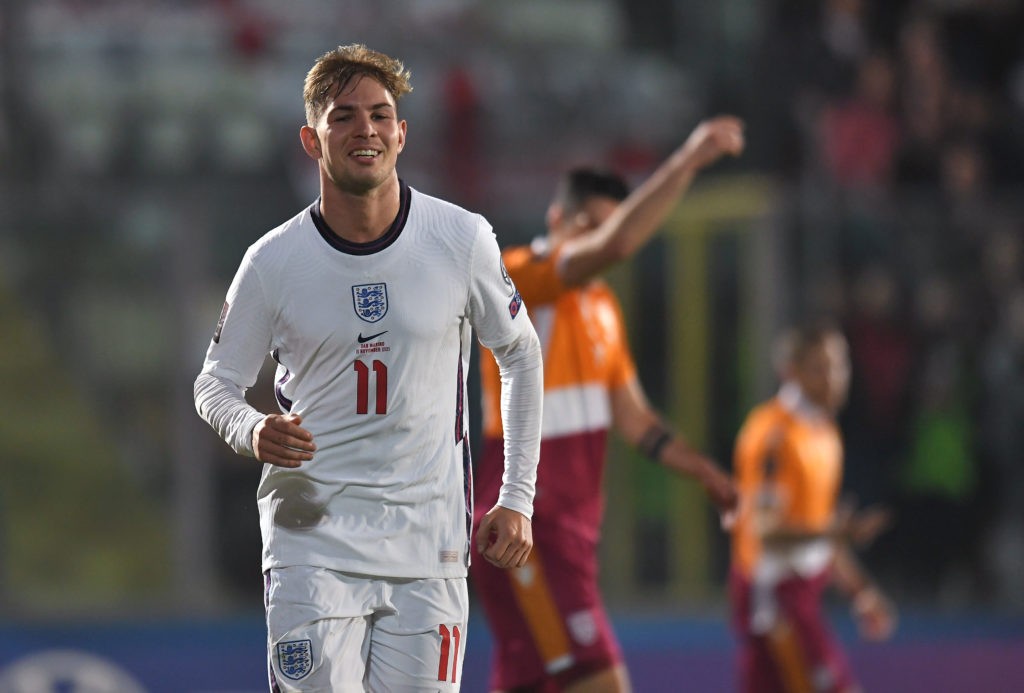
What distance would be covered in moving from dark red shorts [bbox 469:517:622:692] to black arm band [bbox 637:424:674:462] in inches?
15.5

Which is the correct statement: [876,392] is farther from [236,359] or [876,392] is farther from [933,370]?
[236,359]

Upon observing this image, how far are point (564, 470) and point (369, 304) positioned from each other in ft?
6.32

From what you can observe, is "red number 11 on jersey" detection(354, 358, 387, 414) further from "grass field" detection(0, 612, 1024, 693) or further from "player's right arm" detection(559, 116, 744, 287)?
"grass field" detection(0, 612, 1024, 693)

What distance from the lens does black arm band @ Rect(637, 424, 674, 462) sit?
18.1 ft

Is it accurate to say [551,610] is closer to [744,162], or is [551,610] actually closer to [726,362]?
[726,362]

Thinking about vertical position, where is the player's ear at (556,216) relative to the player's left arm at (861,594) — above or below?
above

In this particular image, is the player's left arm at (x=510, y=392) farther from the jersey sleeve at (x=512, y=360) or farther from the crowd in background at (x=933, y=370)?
the crowd in background at (x=933, y=370)

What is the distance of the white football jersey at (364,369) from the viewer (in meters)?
3.60

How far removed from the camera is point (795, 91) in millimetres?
10945

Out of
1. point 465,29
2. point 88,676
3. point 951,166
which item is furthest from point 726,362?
point 465,29

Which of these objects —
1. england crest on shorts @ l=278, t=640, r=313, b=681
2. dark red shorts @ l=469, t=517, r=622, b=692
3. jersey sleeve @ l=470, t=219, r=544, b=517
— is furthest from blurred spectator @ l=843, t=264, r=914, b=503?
england crest on shorts @ l=278, t=640, r=313, b=681

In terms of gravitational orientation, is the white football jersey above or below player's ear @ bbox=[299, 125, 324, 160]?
below

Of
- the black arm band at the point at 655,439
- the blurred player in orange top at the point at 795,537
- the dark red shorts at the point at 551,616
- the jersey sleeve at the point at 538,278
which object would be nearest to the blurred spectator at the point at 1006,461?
the blurred player in orange top at the point at 795,537

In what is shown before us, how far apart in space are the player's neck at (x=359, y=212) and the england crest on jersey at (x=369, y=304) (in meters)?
0.13
